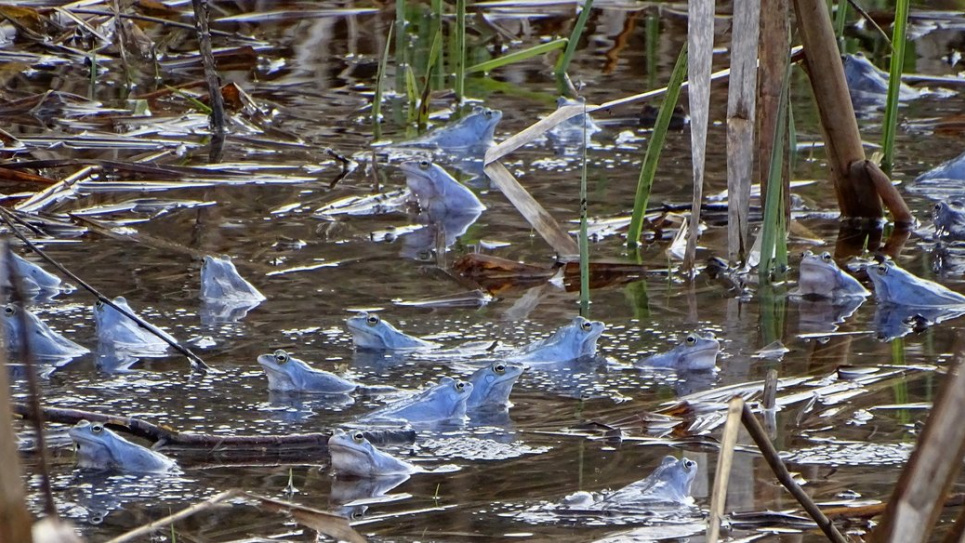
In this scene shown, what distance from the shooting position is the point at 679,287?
406cm

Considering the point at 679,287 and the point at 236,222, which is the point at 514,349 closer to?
the point at 679,287

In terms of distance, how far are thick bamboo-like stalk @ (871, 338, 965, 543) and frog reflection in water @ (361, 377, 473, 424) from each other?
1.60m

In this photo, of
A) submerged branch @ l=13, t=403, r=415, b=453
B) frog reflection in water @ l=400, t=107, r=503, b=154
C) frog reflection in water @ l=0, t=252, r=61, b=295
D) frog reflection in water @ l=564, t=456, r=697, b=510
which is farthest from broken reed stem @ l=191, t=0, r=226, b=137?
frog reflection in water @ l=564, t=456, r=697, b=510

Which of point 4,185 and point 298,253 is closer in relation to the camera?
point 298,253

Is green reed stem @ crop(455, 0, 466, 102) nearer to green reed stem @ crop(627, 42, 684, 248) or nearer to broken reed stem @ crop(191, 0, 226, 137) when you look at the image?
broken reed stem @ crop(191, 0, 226, 137)

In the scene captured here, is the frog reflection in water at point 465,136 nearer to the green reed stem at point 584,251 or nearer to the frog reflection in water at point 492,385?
the green reed stem at point 584,251

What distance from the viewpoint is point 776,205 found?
3816mm

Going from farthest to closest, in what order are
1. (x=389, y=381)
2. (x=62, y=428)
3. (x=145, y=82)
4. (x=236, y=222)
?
(x=145, y=82) → (x=236, y=222) → (x=389, y=381) → (x=62, y=428)

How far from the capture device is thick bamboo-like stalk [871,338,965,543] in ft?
4.19

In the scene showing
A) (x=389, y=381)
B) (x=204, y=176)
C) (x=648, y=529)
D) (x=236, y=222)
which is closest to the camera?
(x=648, y=529)

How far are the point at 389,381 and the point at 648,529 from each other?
1.05 m

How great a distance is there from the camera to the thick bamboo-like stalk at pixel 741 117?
368cm

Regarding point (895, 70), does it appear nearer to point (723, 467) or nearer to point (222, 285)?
point (222, 285)

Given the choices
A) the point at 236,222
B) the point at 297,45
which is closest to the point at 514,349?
the point at 236,222
